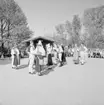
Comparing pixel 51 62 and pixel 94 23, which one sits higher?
pixel 94 23

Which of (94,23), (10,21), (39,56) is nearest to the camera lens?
(39,56)

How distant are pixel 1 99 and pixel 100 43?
27775mm

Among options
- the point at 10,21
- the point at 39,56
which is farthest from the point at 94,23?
the point at 39,56

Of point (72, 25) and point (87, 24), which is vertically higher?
point (72, 25)

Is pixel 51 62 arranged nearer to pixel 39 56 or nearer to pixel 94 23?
pixel 39 56

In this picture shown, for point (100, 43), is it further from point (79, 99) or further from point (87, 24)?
point (79, 99)

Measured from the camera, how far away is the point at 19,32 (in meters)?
21.7

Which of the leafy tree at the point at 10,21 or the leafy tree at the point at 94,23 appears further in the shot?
the leafy tree at the point at 94,23

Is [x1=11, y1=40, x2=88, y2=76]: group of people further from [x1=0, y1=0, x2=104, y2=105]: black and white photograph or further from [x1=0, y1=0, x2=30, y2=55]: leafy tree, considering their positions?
[x1=0, y1=0, x2=30, y2=55]: leafy tree

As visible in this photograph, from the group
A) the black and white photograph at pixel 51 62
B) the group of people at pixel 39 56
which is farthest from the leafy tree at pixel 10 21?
the group of people at pixel 39 56

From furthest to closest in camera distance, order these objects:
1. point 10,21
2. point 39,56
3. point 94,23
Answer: point 94,23 < point 10,21 < point 39,56

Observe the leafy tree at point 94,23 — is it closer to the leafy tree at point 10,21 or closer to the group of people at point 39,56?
Result: the leafy tree at point 10,21

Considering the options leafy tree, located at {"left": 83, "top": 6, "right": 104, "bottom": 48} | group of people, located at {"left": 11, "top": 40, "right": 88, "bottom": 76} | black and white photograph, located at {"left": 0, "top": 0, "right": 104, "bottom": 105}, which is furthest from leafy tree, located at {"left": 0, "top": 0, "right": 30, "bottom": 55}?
leafy tree, located at {"left": 83, "top": 6, "right": 104, "bottom": 48}

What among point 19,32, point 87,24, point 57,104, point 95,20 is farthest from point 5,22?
point 57,104
